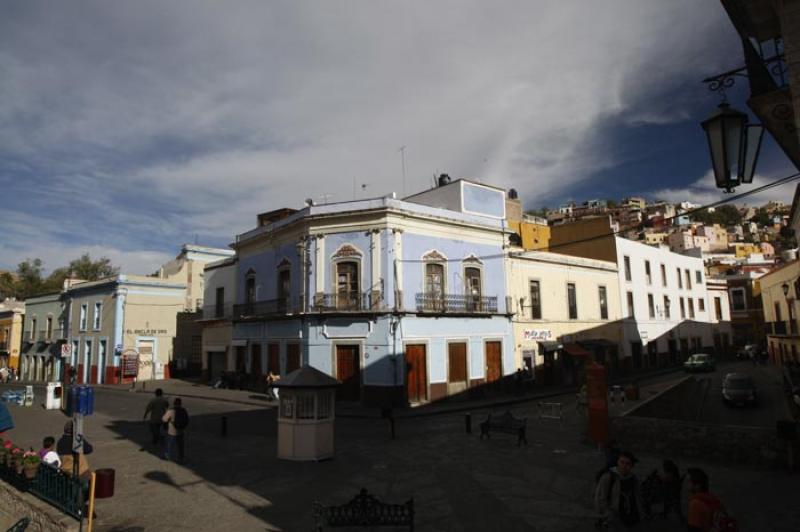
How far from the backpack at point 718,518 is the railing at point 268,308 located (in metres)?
20.0

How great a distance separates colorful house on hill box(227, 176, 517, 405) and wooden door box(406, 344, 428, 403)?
4cm

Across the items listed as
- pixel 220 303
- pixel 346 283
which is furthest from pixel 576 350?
pixel 220 303

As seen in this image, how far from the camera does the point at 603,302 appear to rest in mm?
33062

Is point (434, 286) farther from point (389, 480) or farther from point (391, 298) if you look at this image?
point (389, 480)

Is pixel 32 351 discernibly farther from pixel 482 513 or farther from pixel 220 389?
pixel 482 513

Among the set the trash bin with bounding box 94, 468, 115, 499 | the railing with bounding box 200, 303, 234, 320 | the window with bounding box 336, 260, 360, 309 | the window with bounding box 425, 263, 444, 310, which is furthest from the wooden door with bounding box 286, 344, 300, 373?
the trash bin with bounding box 94, 468, 115, 499

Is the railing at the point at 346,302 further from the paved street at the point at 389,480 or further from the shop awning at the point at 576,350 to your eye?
the shop awning at the point at 576,350

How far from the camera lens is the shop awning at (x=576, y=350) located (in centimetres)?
2912

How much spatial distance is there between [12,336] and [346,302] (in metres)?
42.0

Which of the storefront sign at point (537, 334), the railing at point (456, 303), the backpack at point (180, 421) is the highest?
the railing at point (456, 303)

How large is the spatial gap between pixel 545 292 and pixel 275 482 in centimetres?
2169

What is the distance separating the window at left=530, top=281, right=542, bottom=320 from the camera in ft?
93.4

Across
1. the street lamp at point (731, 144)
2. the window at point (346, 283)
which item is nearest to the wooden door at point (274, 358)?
the window at point (346, 283)

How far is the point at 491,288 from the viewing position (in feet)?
85.0
